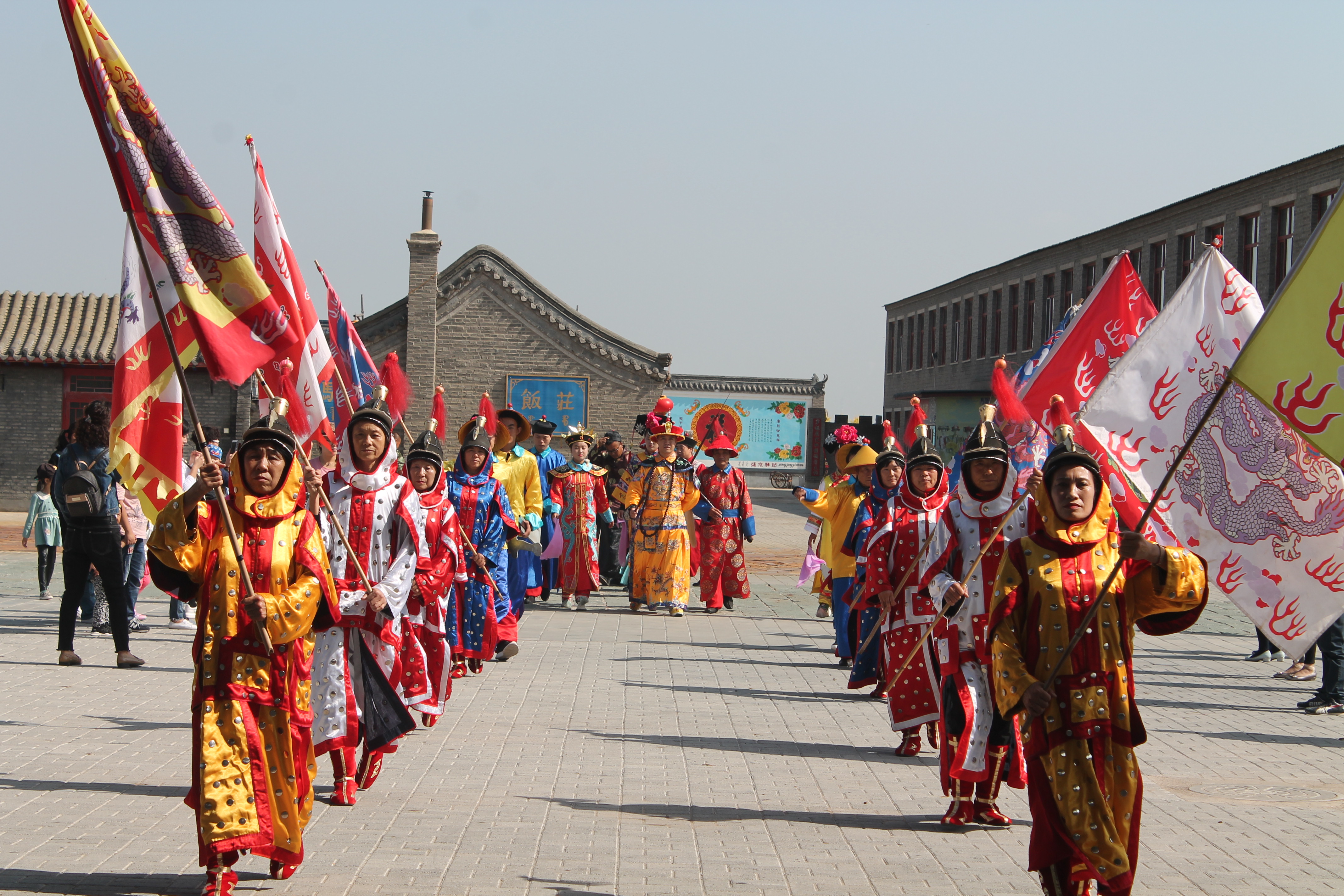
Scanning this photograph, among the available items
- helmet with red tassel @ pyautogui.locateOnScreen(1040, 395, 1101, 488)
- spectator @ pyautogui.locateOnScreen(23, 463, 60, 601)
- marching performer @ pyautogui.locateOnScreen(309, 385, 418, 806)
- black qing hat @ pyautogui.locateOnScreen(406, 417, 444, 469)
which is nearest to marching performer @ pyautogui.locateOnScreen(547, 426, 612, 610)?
spectator @ pyautogui.locateOnScreen(23, 463, 60, 601)

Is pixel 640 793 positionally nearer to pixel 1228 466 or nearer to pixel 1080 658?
pixel 1080 658

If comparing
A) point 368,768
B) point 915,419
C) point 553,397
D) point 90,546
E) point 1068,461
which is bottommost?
point 368,768

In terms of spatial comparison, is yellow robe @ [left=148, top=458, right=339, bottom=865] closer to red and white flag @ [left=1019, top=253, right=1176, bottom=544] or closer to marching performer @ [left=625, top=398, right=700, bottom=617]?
red and white flag @ [left=1019, top=253, right=1176, bottom=544]

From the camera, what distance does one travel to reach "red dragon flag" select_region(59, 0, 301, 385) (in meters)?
4.93

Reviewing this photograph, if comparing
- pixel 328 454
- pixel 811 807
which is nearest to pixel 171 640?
pixel 328 454

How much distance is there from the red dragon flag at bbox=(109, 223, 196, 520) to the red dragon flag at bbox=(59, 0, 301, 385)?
1.07 m

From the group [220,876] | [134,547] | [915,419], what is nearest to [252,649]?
[220,876]

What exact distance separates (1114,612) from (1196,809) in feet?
7.88

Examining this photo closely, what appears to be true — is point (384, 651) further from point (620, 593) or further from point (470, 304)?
point (470, 304)

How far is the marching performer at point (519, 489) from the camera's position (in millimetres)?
11312

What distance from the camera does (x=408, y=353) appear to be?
108 ft

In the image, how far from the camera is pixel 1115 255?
38312mm

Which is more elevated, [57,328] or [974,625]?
[57,328]

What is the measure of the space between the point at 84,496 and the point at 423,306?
77.3 feet
